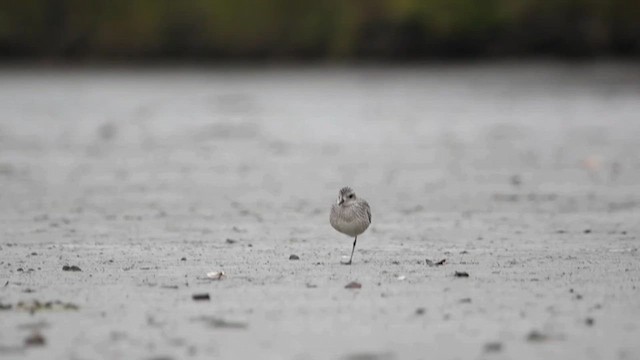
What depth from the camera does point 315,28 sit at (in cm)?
2180

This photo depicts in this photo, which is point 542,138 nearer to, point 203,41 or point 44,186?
point 44,186

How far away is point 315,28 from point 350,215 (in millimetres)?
13772

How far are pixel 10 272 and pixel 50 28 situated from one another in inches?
620

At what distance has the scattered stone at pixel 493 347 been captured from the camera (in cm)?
539

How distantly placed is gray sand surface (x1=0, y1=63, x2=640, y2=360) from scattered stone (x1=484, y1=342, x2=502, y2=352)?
1 centimetres

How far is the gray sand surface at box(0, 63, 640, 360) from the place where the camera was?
580 cm

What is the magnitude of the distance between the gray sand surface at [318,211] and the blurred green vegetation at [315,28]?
629 mm

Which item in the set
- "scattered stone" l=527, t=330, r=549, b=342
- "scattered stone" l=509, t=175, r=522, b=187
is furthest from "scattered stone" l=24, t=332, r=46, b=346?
"scattered stone" l=509, t=175, r=522, b=187

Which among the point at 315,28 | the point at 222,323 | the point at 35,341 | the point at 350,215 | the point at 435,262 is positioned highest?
the point at 315,28

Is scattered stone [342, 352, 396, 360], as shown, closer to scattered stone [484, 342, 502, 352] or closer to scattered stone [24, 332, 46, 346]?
scattered stone [484, 342, 502, 352]

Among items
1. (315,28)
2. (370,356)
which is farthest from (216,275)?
(315,28)

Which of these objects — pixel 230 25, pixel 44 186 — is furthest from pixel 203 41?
pixel 44 186

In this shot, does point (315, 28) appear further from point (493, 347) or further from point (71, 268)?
point (493, 347)

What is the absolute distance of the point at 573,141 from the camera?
15.2m
